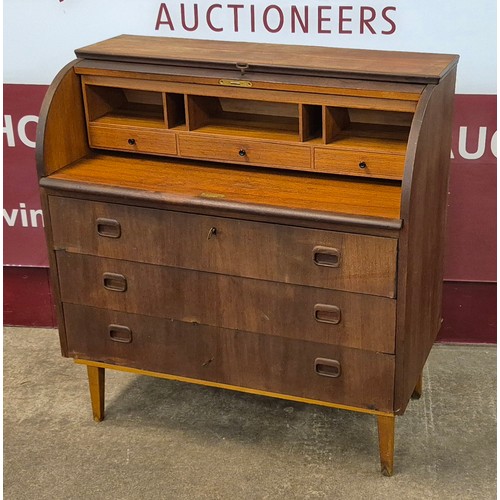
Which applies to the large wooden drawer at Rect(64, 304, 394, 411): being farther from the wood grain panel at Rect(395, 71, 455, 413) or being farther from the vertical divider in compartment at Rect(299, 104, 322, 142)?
the vertical divider in compartment at Rect(299, 104, 322, 142)

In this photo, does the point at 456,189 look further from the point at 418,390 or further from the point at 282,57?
the point at 282,57

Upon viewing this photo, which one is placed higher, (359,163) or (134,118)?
(134,118)

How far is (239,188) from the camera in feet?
9.75

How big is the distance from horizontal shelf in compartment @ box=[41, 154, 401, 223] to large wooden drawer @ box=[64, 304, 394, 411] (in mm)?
474

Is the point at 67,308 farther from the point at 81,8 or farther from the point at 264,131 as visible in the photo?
the point at 81,8

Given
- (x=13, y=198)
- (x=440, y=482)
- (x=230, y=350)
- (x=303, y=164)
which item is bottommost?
(x=440, y=482)

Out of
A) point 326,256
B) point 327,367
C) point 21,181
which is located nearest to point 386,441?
point 327,367

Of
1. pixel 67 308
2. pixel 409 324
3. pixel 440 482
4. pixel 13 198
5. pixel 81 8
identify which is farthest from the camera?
pixel 13 198

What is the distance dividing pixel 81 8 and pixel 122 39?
38 centimetres

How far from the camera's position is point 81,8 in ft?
11.9

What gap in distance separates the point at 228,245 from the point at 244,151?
34cm

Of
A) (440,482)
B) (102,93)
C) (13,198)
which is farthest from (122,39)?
(440,482)

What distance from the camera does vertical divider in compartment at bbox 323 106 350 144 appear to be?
2.91m

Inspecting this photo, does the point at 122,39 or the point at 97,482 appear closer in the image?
the point at 97,482
